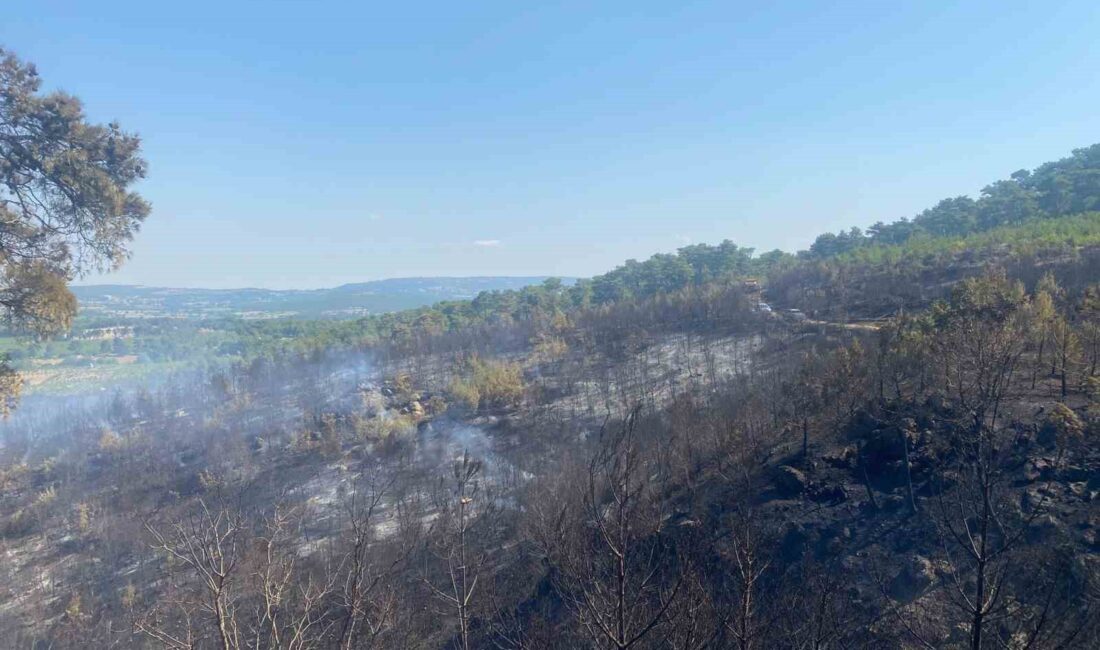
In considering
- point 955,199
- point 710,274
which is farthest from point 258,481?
point 955,199

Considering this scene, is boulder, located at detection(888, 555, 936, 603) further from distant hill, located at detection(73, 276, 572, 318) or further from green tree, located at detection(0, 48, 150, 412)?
distant hill, located at detection(73, 276, 572, 318)

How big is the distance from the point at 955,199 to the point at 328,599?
5830 centimetres

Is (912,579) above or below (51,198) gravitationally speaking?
below

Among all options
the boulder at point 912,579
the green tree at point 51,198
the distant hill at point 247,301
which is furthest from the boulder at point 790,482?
the distant hill at point 247,301

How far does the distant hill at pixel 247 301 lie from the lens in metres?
118

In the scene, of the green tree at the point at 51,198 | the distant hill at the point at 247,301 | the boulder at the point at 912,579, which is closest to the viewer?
the green tree at the point at 51,198

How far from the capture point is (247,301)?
527 ft

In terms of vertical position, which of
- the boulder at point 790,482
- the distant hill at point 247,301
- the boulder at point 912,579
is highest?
the distant hill at point 247,301

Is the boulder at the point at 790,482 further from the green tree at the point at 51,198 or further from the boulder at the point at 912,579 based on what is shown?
the green tree at the point at 51,198

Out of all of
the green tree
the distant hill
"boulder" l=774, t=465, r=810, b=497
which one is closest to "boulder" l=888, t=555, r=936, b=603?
"boulder" l=774, t=465, r=810, b=497

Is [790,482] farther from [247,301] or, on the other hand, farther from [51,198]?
[247,301]

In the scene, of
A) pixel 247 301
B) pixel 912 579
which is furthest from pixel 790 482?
pixel 247 301

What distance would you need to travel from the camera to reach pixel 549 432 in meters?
29.3

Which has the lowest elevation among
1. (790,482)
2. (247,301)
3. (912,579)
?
(912,579)
